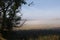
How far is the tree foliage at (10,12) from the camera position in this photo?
83.3 feet

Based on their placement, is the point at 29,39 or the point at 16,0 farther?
the point at 16,0

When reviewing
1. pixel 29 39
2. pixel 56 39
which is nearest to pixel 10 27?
pixel 29 39

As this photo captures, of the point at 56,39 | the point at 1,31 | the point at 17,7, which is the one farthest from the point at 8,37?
the point at 56,39

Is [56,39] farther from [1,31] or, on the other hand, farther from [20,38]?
[1,31]

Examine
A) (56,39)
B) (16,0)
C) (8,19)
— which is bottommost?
(56,39)

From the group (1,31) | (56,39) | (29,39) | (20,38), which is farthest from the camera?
(1,31)

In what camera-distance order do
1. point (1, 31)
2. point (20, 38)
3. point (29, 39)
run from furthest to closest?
point (1, 31)
point (20, 38)
point (29, 39)

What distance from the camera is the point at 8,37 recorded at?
25.2 metres

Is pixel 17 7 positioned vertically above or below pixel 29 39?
above

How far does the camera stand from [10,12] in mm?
25672

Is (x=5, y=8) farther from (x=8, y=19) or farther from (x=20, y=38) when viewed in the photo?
(x=20, y=38)

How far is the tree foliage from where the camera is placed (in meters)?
25.4

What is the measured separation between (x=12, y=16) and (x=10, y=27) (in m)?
1.12

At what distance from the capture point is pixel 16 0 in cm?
2544
